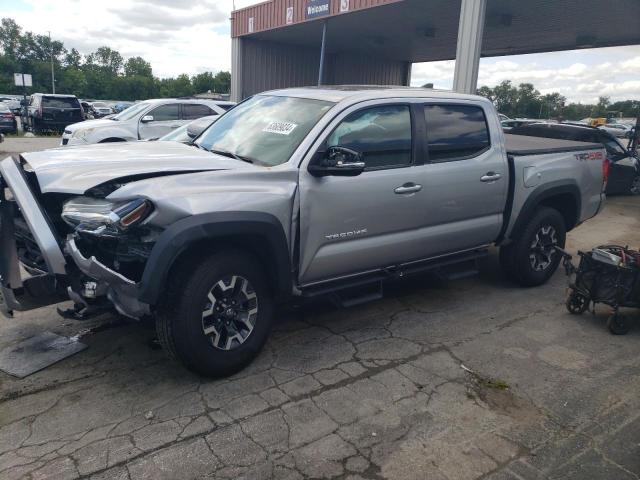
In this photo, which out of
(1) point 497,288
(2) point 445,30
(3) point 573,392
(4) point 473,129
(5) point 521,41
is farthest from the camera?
(5) point 521,41

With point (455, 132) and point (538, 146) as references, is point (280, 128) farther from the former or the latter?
point (538, 146)

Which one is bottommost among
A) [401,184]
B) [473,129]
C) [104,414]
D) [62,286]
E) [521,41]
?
[104,414]

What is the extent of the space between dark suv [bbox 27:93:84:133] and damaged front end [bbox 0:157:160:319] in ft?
64.6

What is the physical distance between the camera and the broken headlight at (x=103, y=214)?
10.2ft

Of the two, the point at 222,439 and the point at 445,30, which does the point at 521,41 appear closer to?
the point at 445,30

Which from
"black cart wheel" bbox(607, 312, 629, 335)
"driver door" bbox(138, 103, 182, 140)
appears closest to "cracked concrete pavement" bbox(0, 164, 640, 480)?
"black cart wheel" bbox(607, 312, 629, 335)

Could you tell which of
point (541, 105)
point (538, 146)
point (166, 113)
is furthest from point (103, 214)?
point (541, 105)

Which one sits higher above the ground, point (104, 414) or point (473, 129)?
point (473, 129)

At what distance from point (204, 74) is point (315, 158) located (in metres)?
93.8

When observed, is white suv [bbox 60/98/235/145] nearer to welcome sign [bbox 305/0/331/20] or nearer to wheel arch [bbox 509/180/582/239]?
welcome sign [bbox 305/0/331/20]

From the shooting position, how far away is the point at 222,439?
2.99 m

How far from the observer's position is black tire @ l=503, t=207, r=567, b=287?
5.48 m

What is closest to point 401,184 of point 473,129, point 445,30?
point 473,129

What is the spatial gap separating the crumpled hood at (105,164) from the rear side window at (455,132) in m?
1.77
